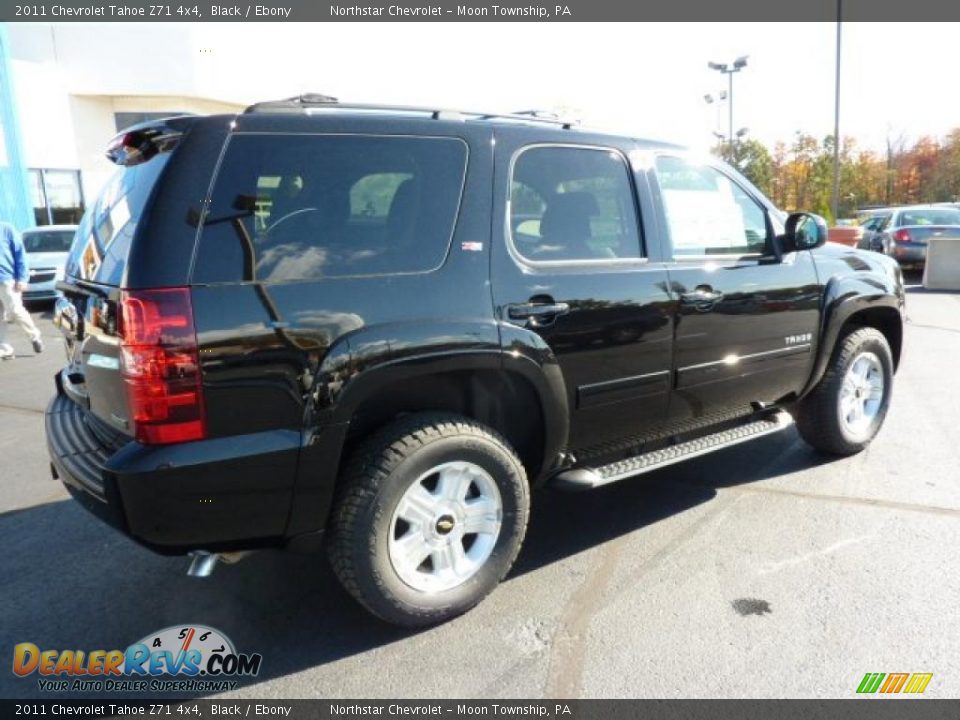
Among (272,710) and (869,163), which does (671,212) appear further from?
(869,163)

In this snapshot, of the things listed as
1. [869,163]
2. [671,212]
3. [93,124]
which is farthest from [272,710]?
[869,163]

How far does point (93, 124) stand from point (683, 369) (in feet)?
71.7

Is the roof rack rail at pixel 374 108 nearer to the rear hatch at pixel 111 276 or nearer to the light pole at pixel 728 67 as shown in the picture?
the rear hatch at pixel 111 276

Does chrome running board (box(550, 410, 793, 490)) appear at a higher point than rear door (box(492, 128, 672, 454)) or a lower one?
lower

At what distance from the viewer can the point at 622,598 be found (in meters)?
3.07

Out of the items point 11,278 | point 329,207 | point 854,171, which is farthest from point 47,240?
point 854,171

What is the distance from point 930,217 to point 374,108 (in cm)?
1670

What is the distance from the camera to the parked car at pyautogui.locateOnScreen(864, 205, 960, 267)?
14641 millimetres

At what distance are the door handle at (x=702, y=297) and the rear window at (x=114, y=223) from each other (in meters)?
2.36

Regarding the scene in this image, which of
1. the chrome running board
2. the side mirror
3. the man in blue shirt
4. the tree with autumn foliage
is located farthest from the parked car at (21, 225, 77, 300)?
the tree with autumn foliage

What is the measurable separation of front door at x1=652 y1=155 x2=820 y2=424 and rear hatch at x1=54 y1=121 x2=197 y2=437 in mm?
2308

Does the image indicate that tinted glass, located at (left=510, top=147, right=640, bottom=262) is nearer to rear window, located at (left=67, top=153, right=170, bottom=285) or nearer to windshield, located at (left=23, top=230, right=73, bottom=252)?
rear window, located at (left=67, top=153, right=170, bottom=285)

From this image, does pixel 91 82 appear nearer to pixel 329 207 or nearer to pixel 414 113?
pixel 414 113

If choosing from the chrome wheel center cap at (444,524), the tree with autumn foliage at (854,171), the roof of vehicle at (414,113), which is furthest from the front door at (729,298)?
the tree with autumn foliage at (854,171)
